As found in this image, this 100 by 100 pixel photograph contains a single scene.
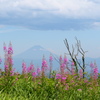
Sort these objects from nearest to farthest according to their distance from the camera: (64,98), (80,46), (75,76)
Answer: (64,98), (75,76), (80,46)

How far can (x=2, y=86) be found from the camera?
9789 millimetres

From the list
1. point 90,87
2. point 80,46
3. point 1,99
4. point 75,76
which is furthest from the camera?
point 80,46

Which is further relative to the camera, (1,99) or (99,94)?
(99,94)

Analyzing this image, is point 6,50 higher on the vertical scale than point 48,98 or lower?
higher

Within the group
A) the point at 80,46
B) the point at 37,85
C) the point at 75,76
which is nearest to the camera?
the point at 37,85

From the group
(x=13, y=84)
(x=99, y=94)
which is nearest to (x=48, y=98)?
(x=13, y=84)

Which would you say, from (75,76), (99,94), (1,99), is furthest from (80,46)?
(1,99)

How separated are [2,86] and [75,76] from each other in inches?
133

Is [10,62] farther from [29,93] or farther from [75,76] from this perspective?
[75,76]

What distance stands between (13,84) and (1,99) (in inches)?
89.0

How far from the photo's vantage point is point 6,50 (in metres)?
10.1

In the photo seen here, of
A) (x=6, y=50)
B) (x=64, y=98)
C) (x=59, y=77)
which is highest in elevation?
(x=6, y=50)

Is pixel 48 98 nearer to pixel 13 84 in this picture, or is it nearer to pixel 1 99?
pixel 13 84

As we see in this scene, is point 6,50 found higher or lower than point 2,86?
higher
